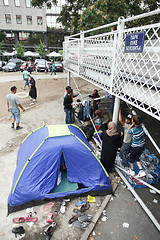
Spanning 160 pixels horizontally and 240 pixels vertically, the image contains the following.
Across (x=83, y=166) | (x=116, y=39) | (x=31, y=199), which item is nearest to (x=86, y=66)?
(x=116, y=39)

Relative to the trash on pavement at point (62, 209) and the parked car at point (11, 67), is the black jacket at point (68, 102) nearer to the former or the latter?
the trash on pavement at point (62, 209)

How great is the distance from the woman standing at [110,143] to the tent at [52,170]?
0.38 metres

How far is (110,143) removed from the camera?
161 inches

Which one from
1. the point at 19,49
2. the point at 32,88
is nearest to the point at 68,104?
the point at 32,88

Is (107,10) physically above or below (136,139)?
above

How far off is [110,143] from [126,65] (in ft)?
6.24

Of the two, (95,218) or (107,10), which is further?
(107,10)

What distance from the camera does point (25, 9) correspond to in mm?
30828

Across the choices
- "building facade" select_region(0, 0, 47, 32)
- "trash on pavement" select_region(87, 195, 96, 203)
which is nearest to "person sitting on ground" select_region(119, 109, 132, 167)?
"trash on pavement" select_region(87, 195, 96, 203)

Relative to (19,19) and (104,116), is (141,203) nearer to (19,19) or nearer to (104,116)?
(104,116)

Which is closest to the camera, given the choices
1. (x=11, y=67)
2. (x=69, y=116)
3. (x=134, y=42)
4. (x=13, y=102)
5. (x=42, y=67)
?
(x=134, y=42)

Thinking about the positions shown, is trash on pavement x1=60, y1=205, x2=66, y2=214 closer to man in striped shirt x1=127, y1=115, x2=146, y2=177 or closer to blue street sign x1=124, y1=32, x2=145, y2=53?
man in striped shirt x1=127, y1=115, x2=146, y2=177

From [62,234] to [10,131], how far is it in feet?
15.8

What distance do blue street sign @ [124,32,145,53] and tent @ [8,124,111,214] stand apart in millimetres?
2372
